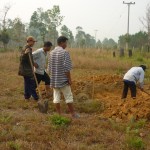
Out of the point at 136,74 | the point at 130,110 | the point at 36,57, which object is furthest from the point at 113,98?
the point at 36,57

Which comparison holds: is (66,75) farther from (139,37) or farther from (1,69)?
(139,37)

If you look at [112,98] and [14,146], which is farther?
[112,98]

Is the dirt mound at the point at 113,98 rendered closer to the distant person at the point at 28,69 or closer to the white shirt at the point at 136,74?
the white shirt at the point at 136,74

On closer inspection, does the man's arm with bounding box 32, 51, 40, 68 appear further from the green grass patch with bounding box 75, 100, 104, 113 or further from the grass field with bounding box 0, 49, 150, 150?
the green grass patch with bounding box 75, 100, 104, 113

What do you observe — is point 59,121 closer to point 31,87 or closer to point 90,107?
point 90,107

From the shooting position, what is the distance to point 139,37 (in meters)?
62.7

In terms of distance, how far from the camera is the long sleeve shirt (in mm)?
7281

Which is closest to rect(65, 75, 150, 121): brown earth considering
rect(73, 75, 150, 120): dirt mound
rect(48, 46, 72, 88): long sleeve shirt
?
rect(73, 75, 150, 120): dirt mound

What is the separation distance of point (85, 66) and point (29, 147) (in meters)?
14.6

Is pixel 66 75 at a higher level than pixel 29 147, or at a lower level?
higher

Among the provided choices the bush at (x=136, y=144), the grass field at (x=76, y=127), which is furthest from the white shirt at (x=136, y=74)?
the bush at (x=136, y=144)

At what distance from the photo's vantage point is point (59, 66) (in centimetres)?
737

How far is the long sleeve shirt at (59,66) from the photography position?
728 centimetres

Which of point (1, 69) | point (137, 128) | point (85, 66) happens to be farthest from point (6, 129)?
point (85, 66)
